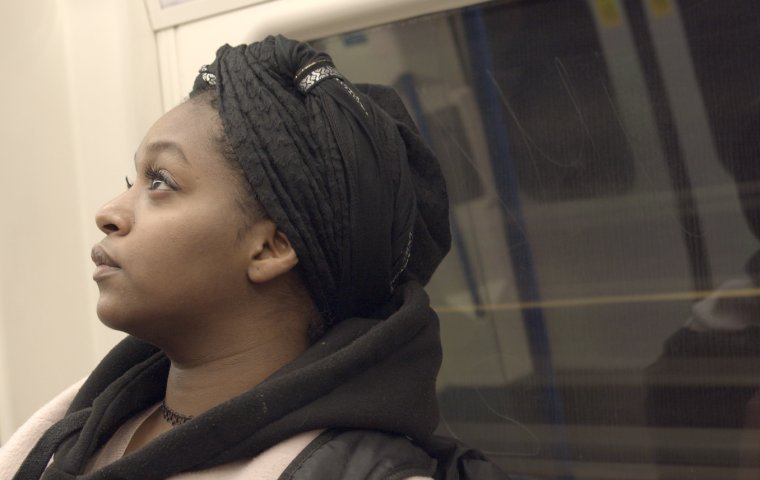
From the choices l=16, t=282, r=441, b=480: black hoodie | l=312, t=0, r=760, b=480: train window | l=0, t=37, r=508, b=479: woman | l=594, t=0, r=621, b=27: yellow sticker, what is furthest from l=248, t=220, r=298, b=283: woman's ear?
l=594, t=0, r=621, b=27: yellow sticker

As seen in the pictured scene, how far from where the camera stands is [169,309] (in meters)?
1.33

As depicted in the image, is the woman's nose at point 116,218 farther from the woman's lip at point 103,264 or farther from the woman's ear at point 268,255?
the woman's ear at point 268,255

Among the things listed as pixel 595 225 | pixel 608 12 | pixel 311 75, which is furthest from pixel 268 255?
pixel 608 12

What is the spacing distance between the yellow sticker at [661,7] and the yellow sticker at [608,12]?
56mm

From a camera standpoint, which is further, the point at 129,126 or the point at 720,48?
the point at 129,126

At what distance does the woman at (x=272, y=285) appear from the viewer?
1264 millimetres

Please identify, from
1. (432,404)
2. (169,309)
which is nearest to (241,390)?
(169,309)

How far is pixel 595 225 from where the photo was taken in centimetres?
167

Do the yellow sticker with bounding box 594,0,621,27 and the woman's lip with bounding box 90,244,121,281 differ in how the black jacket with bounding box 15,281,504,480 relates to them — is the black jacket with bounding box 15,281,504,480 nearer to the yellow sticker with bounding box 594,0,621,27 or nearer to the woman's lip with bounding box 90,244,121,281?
the woman's lip with bounding box 90,244,121,281

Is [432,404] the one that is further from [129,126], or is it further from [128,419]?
[129,126]

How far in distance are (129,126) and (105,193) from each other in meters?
0.15

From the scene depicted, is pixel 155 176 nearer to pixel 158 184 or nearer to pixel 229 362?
pixel 158 184

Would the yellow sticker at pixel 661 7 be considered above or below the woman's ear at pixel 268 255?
above

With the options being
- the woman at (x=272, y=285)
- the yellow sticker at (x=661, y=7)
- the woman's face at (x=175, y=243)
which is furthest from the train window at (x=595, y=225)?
the woman's face at (x=175, y=243)
